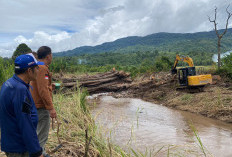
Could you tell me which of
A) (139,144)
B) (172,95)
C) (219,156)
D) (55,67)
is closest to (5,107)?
(139,144)

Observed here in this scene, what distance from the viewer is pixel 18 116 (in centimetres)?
169

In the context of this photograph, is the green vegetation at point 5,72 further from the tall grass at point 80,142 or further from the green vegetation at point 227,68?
the green vegetation at point 227,68

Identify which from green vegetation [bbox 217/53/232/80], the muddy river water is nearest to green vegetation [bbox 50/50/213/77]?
green vegetation [bbox 217/53/232/80]

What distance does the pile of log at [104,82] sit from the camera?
39.4 feet

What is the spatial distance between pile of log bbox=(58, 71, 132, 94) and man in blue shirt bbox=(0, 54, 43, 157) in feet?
31.1

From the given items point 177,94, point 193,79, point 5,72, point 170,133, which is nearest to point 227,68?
point 193,79

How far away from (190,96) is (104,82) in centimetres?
559

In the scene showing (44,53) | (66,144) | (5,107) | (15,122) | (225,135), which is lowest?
(225,135)

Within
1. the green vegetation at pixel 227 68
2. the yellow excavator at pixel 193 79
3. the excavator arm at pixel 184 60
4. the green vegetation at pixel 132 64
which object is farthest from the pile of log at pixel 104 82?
the green vegetation at pixel 227 68

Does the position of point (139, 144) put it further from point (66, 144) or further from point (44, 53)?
point (44, 53)

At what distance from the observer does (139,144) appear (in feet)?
16.0

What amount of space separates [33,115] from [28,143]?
0.28 m

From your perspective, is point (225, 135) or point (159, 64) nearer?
point (225, 135)

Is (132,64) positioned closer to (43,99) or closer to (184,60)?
(184,60)
